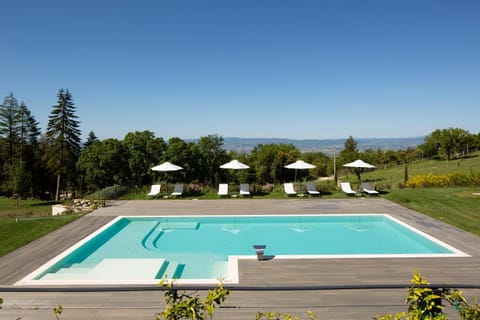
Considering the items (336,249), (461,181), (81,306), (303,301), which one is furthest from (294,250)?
(461,181)

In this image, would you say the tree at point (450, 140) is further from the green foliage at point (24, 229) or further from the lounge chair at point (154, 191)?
the green foliage at point (24, 229)

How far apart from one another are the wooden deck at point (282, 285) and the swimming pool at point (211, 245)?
0.39 m

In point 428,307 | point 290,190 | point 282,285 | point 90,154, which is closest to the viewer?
point 428,307

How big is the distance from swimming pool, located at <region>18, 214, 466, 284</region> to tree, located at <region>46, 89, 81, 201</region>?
62.2ft

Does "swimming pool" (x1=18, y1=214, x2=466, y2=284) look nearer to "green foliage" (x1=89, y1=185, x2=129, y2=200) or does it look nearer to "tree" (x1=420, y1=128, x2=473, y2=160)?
"green foliage" (x1=89, y1=185, x2=129, y2=200)

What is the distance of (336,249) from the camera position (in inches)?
344

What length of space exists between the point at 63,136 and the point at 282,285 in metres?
26.7

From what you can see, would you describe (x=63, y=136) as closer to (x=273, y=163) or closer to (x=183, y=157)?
(x=183, y=157)

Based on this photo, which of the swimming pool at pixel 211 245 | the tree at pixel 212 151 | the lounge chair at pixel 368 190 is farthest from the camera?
the tree at pixel 212 151

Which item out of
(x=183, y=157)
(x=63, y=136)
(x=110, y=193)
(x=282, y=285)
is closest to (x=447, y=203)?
(x=282, y=285)

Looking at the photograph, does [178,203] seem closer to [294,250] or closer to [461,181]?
[294,250]

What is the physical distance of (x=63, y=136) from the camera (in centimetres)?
2661

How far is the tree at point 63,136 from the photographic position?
86.0 ft

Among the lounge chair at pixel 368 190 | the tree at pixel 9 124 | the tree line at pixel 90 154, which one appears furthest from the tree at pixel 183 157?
the lounge chair at pixel 368 190
